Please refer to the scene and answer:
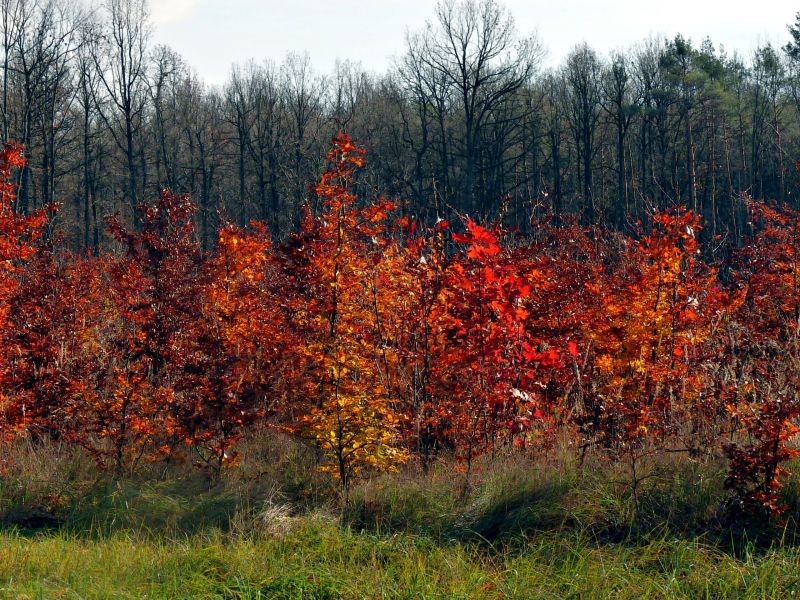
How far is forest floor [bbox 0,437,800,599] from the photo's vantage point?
4691mm

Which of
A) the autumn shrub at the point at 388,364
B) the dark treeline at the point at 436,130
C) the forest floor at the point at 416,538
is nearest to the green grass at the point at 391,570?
the forest floor at the point at 416,538

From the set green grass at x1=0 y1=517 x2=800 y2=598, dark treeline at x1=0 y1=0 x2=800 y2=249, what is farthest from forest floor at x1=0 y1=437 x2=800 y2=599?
dark treeline at x1=0 y1=0 x2=800 y2=249

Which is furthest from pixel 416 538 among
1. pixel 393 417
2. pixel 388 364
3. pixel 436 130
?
pixel 436 130

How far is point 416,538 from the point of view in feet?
18.2

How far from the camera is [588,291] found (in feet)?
28.2

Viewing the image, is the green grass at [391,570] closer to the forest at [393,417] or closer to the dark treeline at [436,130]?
the forest at [393,417]

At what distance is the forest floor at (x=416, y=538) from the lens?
469cm

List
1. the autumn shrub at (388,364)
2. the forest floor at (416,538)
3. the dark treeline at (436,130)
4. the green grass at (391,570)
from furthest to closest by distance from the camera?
the dark treeline at (436,130) < the autumn shrub at (388,364) < the forest floor at (416,538) < the green grass at (391,570)

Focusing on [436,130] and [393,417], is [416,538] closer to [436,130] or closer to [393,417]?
[393,417]

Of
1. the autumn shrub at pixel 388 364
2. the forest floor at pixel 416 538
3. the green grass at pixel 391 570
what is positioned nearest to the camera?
the green grass at pixel 391 570

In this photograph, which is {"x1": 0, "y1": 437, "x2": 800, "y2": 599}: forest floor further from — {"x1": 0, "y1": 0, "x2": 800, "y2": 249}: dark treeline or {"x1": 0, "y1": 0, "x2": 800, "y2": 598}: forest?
{"x1": 0, "y1": 0, "x2": 800, "y2": 249}: dark treeline

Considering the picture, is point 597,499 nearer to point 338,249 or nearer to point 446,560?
point 446,560

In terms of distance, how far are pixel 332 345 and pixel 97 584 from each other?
2857mm

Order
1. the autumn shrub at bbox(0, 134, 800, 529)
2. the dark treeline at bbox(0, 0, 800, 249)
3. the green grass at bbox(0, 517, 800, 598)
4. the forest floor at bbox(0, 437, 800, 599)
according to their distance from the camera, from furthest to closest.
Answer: the dark treeline at bbox(0, 0, 800, 249)
the autumn shrub at bbox(0, 134, 800, 529)
the forest floor at bbox(0, 437, 800, 599)
the green grass at bbox(0, 517, 800, 598)
